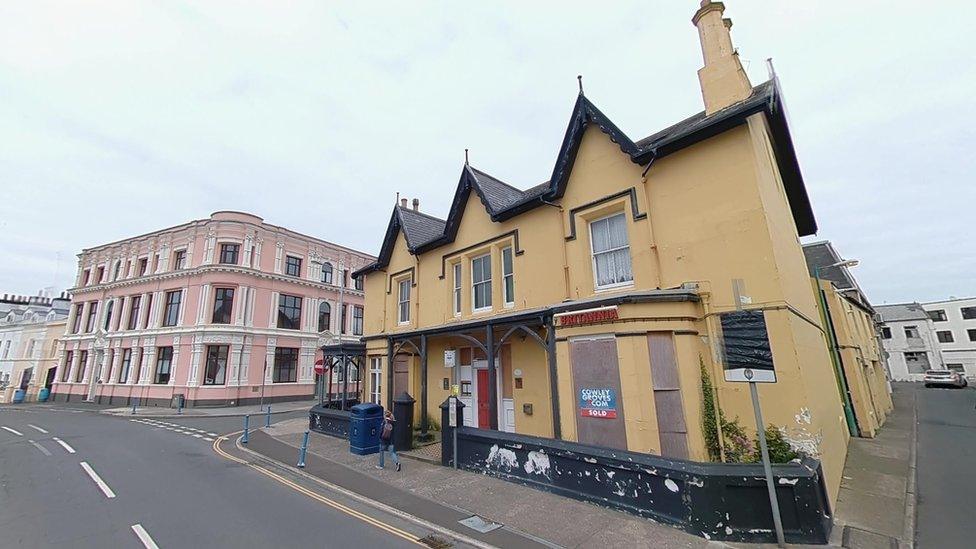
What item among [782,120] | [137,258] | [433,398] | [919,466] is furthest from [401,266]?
[137,258]

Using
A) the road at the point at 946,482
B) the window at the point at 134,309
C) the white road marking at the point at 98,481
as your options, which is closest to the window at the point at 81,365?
the window at the point at 134,309

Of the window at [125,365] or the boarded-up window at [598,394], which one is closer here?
the boarded-up window at [598,394]

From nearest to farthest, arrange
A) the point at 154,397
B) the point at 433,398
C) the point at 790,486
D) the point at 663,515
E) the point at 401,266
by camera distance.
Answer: the point at 790,486
the point at 663,515
the point at 433,398
the point at 401,266
the point at 154,397

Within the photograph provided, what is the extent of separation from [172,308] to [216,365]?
674 centimetres

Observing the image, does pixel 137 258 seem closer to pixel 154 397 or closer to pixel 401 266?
pixel 154 397

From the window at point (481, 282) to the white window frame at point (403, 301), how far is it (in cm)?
401

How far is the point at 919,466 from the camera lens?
10.6 metres

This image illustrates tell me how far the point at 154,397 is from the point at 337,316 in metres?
13.6

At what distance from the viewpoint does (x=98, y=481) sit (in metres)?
8.86

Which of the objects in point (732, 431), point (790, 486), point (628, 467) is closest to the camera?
point (790, 486)

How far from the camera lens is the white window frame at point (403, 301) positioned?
53.2 ft

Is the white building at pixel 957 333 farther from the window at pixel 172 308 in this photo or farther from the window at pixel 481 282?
the window at pixel 172 308

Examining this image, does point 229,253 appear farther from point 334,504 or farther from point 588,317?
point 588,317

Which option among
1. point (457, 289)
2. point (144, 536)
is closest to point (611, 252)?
point (457, 289)
